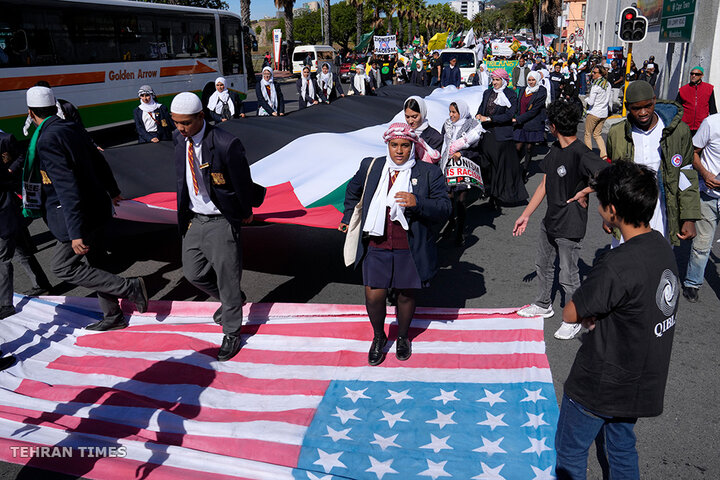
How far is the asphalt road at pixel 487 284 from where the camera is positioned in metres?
3.43

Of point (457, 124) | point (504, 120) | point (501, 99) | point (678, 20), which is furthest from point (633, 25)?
point (457, 124)

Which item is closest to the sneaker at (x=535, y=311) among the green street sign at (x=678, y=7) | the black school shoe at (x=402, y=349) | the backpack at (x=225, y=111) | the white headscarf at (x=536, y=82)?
the black school shoe at (x=402, y=349)

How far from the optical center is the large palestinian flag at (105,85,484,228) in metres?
5.48

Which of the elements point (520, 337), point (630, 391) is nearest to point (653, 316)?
point (630, 391)

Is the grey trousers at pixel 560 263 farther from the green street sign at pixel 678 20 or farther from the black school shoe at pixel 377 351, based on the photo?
the green street sign at pixel 678 20

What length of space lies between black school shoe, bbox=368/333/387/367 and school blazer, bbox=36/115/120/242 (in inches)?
93.0

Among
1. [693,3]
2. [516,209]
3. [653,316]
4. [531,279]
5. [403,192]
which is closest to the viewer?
[653,316]

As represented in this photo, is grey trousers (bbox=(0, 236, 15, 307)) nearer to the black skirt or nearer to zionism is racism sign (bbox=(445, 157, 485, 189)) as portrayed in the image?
zionism is racism sign (bbox=(445, 157, 485, 189))

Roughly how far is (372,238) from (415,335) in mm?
1053

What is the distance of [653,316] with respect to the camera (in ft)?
7.48

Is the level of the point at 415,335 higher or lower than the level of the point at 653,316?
lower

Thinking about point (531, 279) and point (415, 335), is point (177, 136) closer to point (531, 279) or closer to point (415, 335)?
point (415, 335)

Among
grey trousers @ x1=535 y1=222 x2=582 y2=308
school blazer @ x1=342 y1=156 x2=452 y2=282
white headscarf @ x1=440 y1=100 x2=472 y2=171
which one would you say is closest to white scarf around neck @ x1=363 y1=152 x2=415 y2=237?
school blazer @ x1=342 y1=156 x2=452 y2=282

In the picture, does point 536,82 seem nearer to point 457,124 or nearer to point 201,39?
point 457,124
